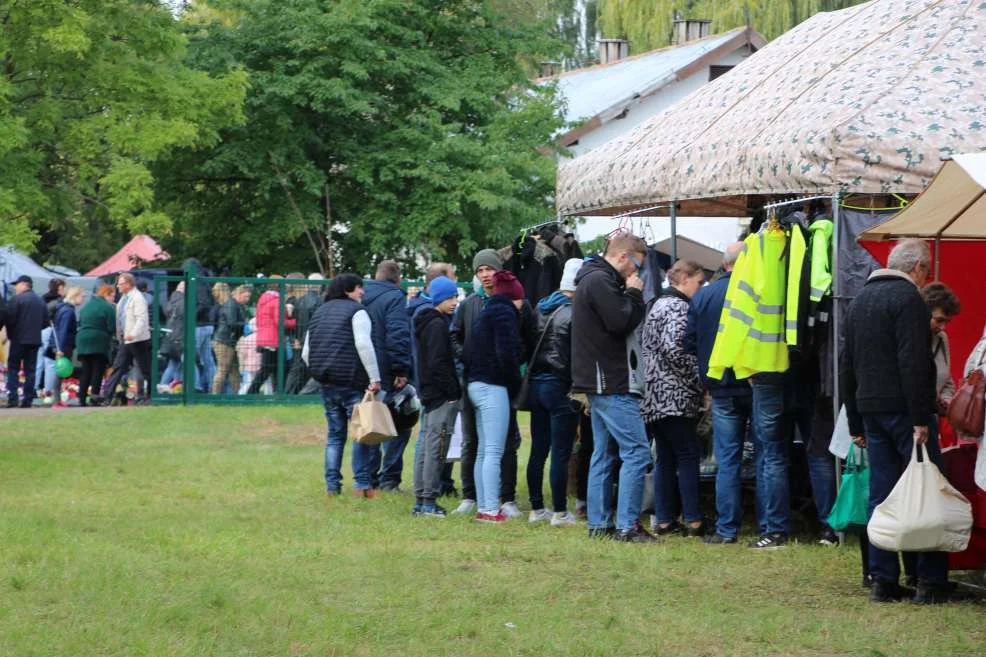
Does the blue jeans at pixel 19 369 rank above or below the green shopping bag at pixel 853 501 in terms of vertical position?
above

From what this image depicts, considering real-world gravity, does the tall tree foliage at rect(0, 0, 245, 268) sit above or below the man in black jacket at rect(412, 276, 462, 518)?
above

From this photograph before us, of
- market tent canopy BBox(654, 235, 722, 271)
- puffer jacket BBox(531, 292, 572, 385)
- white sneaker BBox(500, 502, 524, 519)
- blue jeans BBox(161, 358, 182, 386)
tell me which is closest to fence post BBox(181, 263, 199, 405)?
blue jeans BBox(161, 358, 182, 386)

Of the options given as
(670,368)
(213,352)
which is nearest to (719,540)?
(670,368)

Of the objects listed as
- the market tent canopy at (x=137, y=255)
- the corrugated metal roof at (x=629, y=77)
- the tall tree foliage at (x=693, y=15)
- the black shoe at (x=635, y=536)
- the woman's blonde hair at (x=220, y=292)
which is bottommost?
the black shoe at (x=635, y=536)

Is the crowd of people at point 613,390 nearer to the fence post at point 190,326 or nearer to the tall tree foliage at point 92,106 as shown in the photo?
the tall tree foliage at point 92,106

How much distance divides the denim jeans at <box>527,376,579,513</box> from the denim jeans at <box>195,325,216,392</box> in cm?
1139

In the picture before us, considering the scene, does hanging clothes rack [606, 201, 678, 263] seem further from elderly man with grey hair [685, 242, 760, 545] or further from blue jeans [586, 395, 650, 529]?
blue jeans [586, 395, 650, 529]

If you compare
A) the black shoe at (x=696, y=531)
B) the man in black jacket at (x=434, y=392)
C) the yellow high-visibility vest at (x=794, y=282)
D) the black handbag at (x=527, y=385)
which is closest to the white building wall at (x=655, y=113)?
the man in black jacket at (x=434, y=392)

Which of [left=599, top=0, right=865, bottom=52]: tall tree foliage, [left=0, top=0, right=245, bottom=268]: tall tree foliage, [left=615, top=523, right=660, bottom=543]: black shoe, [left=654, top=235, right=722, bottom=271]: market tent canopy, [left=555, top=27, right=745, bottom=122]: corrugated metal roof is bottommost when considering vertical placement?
[left=615, top=523, right=660, bottom=543]: black shoe

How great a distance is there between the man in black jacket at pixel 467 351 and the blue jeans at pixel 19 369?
11996 mm

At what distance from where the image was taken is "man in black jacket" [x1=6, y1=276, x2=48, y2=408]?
2239 cm

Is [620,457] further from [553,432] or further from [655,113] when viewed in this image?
[655,113]

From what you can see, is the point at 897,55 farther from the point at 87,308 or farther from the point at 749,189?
the point at 87,308

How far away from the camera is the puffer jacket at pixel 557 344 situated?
11219 millimetres
